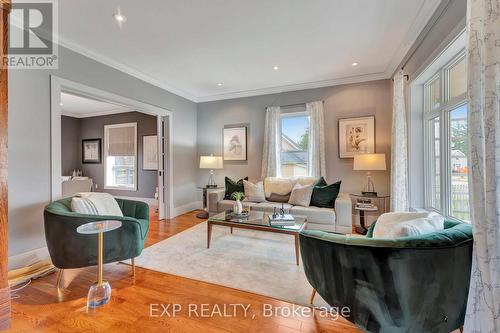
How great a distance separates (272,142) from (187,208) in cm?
252

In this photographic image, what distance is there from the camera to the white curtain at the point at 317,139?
431 centimetres

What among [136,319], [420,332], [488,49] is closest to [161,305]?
[136,319]

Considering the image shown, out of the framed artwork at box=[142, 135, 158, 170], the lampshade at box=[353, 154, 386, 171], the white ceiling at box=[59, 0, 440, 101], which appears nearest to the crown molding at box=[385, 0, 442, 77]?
the white ceiling at box=[59, 0, 440, 101]

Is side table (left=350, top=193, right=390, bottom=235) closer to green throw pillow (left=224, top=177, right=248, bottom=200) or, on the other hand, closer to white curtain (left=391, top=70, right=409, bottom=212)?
white curtain (left=391, top=70, right=409, bottom=212)

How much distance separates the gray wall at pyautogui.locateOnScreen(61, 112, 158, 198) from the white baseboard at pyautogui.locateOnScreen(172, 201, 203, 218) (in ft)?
4.63

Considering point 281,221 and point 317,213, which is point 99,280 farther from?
point 317,213

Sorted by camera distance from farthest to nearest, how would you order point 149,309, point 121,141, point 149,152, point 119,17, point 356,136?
point 121,141, point 149,152, point 356,136, point 119,17, point 149,309

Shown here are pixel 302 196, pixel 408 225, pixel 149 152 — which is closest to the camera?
pixel 408 225

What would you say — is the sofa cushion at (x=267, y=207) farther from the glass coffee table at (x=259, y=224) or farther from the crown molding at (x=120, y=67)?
the crown molding at (x=120, y=67)

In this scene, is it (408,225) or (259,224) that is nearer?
(408,225)

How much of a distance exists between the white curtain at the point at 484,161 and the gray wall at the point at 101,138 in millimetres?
6051

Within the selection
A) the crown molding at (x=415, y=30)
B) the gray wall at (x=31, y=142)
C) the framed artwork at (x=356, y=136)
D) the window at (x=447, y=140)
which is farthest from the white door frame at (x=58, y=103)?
the window at (x=447, y=140)

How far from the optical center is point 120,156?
20.9 ft

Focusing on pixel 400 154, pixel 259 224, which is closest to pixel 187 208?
pixel 259 224
